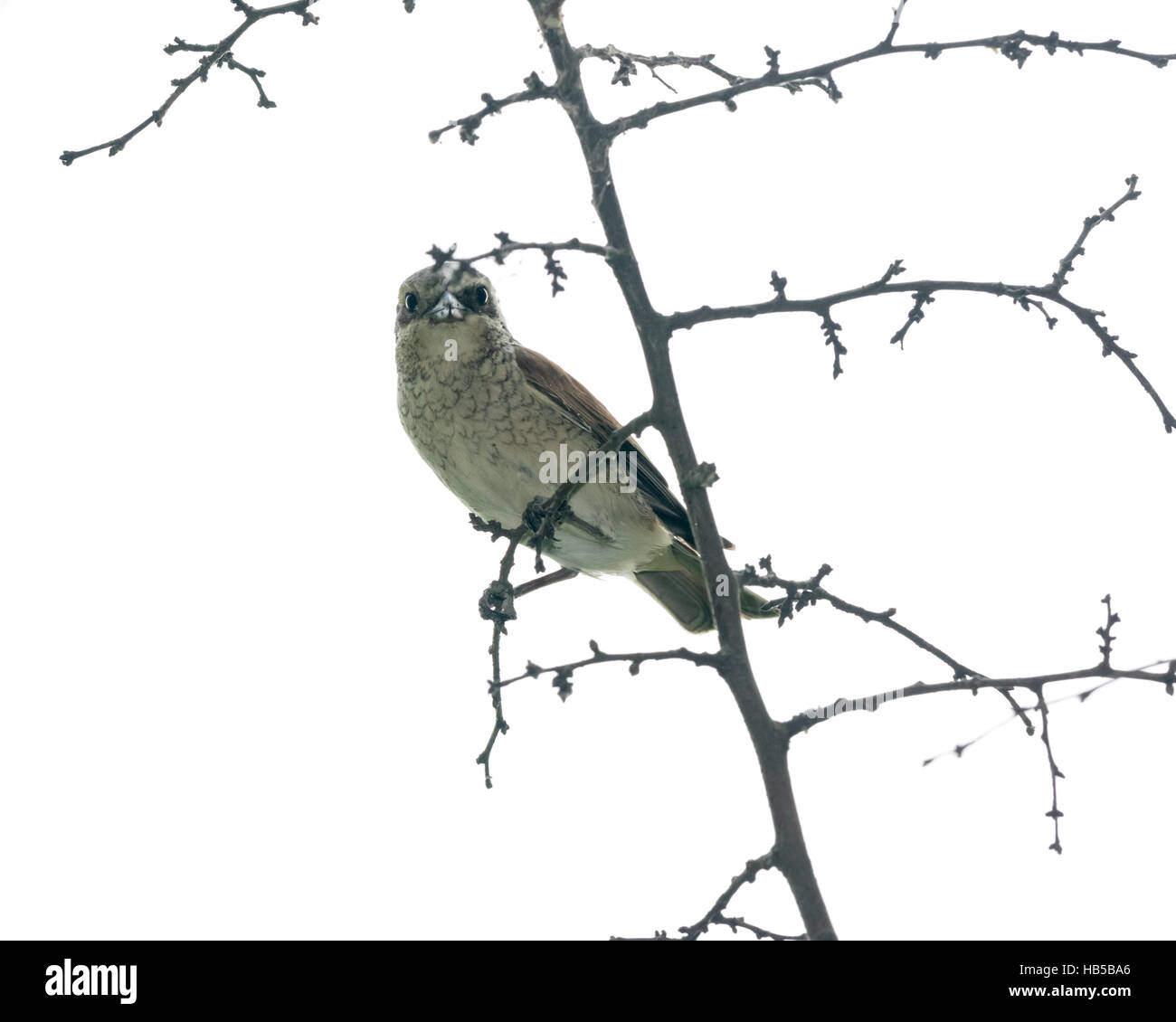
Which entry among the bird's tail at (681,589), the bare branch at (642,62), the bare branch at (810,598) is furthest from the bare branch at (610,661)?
the bird's tail at (681,589)

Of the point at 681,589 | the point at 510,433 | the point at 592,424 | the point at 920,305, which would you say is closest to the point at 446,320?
the point at 510,433

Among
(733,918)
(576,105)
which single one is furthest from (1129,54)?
(733,918)

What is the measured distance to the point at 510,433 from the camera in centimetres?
455

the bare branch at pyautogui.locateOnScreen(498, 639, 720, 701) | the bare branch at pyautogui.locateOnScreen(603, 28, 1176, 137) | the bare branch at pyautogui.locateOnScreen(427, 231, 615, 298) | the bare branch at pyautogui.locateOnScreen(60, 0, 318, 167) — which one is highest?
the bare branch at pyautogui.locateOnScreen(60, 0, 318, 167)

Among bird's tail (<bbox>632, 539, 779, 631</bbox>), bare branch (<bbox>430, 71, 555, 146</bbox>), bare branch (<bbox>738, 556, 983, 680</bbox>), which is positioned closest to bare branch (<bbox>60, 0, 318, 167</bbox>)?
bare branch (<bbox>430, 71, 555, 146</bbox>)

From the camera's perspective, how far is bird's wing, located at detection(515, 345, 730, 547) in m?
4.80

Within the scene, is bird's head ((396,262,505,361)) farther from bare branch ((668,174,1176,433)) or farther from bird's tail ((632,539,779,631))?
bare branch ((668,174,1176,433))

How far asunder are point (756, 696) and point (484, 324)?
2.46 meters

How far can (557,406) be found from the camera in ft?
15.6

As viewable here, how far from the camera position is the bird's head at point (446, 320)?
466cm

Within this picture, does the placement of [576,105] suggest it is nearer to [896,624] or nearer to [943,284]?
[943,284]

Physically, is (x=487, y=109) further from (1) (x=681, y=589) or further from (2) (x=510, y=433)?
(1) (x=681, y=589)

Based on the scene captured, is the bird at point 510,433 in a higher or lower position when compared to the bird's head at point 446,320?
lower

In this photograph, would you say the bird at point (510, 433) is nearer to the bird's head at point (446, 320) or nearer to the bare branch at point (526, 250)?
the bird's head at point (446, 320)
